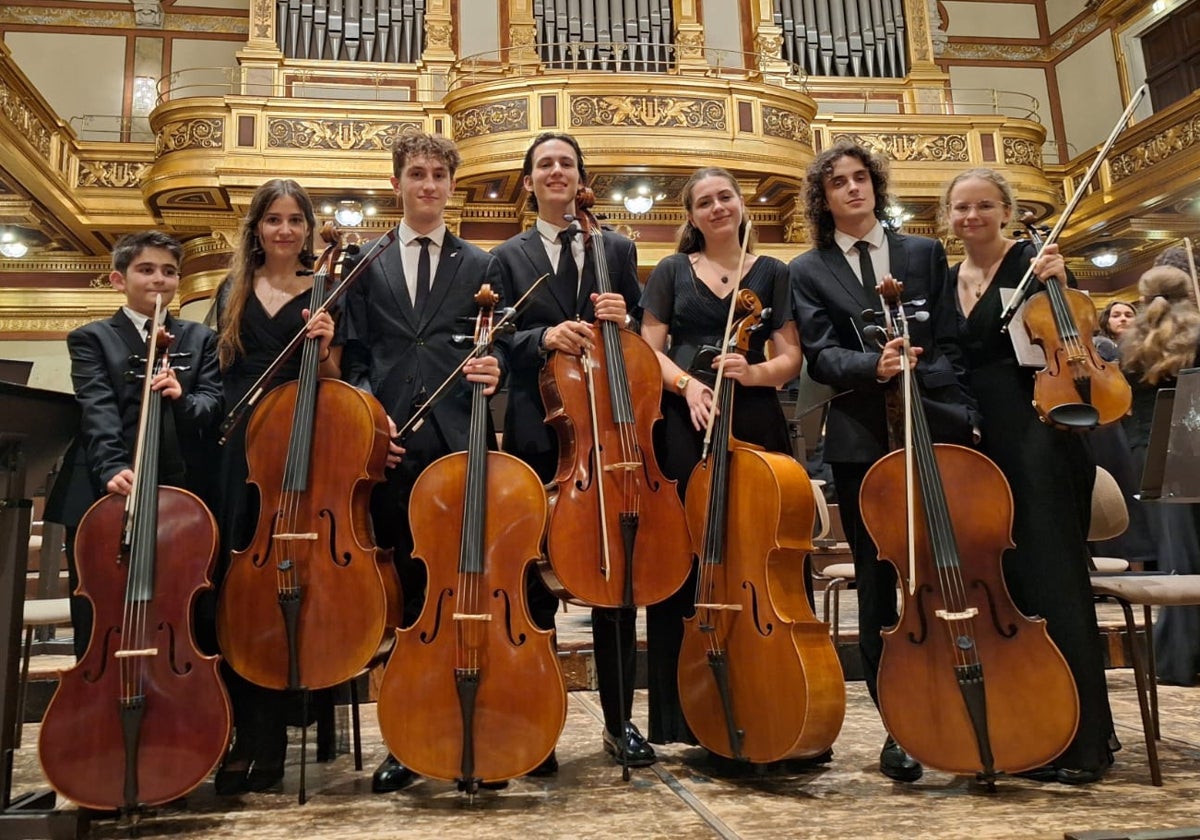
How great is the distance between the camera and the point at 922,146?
914cm

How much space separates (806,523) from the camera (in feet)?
6.20

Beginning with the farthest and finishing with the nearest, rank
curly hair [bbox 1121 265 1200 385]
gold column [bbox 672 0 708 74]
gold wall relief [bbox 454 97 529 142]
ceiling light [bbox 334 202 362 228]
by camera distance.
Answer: gold column [bbox 672 0 708 74] → ceiling light [bbox 334 202 362 228] → gold wall relief [bbox 454 97 529 142] → curly hair [bbox 1121 265 1200 385]

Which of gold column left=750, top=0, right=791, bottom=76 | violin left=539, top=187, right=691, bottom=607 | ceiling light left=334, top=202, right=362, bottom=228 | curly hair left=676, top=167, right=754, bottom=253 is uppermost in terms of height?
gold column left=750, top=0, right=791, bottom=76

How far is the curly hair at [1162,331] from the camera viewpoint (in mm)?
2887

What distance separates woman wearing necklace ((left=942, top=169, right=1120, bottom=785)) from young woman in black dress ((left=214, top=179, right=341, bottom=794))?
1.45 metres

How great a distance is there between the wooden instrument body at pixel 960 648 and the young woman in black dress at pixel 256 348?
1.24 meters

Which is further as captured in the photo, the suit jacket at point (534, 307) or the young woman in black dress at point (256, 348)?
the suit jacket at point (534, 307)

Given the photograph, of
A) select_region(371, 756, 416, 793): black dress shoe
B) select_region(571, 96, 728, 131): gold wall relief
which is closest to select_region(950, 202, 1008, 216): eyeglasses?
select_region(371, 756, 416, 793): black dress shoe

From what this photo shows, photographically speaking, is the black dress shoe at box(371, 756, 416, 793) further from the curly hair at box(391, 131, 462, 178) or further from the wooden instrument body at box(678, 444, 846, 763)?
the curly hair at box(391, 131, 462, 178)

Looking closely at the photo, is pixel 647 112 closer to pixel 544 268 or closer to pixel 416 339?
pixel 544 268

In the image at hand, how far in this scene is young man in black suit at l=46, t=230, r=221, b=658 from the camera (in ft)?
6.26

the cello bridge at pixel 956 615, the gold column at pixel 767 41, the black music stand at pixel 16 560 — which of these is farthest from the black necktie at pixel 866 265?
the gold column at pixel 767 41

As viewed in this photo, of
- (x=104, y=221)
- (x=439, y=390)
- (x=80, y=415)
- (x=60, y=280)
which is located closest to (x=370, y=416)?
(x=439, y=390)

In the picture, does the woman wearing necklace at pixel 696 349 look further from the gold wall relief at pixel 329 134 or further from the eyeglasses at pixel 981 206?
the gold wall relief at pixel 329 134
